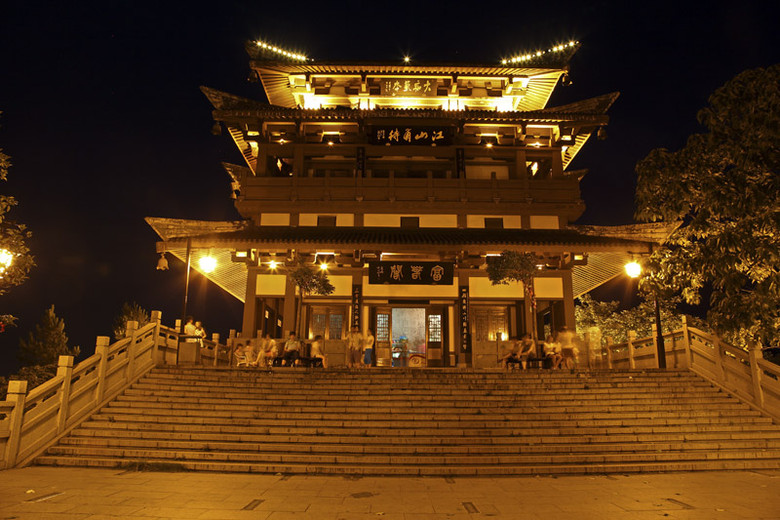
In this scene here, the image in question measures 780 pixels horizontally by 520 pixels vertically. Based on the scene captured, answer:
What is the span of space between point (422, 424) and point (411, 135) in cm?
1351

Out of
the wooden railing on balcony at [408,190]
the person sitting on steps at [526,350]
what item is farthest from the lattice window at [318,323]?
the person sitting on steps at [526,350]

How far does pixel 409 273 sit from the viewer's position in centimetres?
1747

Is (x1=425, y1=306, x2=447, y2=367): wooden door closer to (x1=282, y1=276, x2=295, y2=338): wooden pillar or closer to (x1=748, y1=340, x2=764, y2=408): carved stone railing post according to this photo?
(x1=282, y1=276, x2=295, y2=338): wooden pillar

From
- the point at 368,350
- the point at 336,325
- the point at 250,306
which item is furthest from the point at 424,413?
the point at 250,306

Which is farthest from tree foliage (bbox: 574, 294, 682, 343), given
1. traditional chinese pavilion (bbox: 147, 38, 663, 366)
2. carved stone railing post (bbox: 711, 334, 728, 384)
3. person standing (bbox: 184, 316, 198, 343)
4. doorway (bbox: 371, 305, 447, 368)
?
person standing (bbox: 184, 316, 198, 343)

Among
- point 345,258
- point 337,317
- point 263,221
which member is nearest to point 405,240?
point 345,258

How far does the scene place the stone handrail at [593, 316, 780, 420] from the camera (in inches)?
411

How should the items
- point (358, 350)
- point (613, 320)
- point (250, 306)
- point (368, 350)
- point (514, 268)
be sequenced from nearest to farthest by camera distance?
point (358, 350) → point (368, 350) → point (514, 268) → point (250, 306) → point (613, 320)

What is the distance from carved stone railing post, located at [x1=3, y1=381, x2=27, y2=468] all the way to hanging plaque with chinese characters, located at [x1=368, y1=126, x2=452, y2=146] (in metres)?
14.8

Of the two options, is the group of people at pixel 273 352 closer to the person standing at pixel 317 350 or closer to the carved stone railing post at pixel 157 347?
the person standing at pixel 317 350

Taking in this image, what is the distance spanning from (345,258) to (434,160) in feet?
18.9

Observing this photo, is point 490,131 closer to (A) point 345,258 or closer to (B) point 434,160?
(B) point 434,160

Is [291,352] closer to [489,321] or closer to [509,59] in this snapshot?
[489,321]

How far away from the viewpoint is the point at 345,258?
62.2ft
